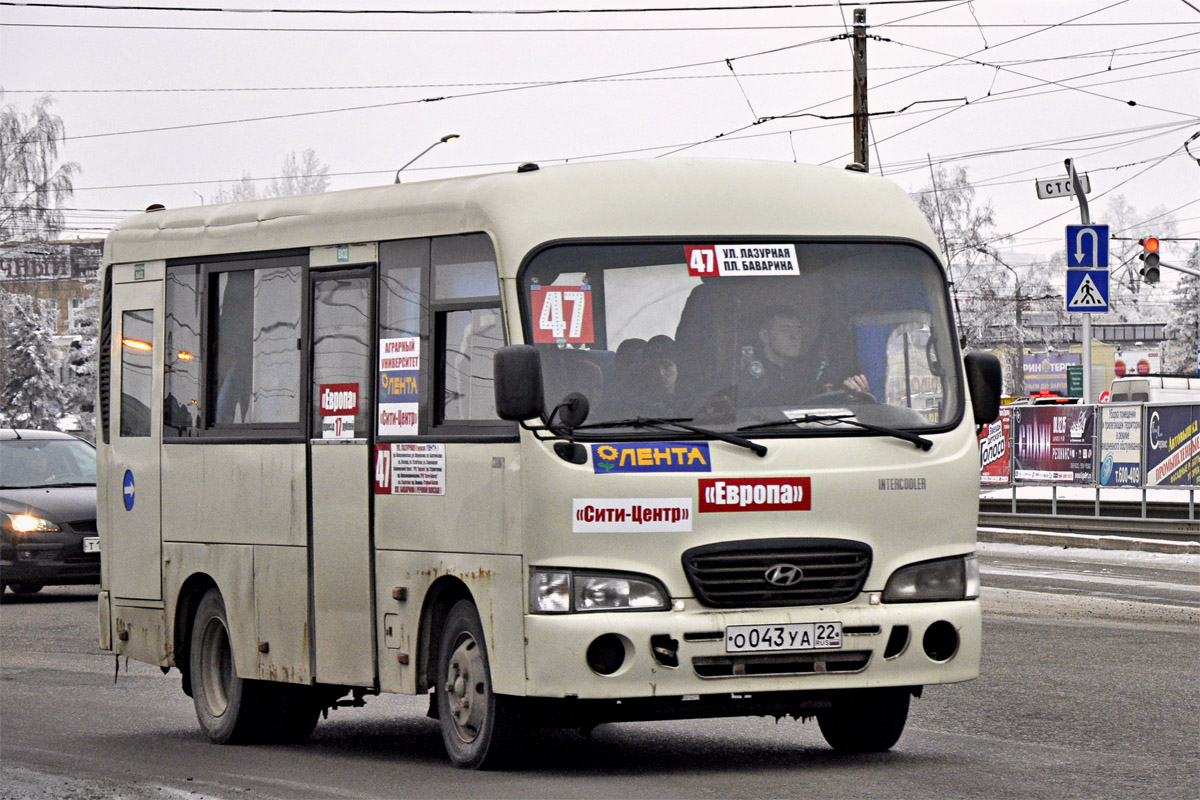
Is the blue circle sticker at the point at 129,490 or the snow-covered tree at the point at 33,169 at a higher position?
the snow-covered tree at the point at 33,169

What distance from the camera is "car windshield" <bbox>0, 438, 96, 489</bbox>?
71.4ft

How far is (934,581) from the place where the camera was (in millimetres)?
8641

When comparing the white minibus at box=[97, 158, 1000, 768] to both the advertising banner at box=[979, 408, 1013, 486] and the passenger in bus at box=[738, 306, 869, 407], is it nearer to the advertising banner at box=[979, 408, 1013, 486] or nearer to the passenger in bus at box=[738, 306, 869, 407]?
the passenger in bus at box=[738, 306, 869, 407]

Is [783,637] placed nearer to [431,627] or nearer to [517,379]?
[517,379]

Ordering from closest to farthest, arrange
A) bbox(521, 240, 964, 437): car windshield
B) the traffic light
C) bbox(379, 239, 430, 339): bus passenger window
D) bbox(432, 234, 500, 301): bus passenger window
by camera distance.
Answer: bbox(521, 240, 964, 437): car windshield → bbox(432, 234, 500, 301): bus passenger window → bbox(379, 239, 430, 339): bus passenger window → the traffic light

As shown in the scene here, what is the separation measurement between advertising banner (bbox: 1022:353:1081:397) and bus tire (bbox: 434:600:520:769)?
12458cm

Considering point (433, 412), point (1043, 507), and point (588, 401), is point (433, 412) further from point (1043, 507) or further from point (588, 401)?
point (1043, 507)

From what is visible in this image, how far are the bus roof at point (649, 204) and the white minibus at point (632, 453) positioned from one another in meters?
0.01

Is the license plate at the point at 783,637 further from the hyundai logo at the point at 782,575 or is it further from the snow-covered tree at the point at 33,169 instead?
the snow-covered tree at the point at 33,169

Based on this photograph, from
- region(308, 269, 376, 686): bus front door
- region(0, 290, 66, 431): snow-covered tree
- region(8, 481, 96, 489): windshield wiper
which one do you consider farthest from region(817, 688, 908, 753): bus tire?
region(0, 290, 66, 431): snow-covered tree

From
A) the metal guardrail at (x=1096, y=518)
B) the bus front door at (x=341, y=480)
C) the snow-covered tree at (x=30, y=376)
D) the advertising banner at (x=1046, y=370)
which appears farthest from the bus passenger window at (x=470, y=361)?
the advertising banner at (x=1046, y=370)

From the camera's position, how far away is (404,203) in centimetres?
952

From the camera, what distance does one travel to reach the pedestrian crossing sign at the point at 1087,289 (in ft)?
102

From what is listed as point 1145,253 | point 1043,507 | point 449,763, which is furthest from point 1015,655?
point 1145,253
